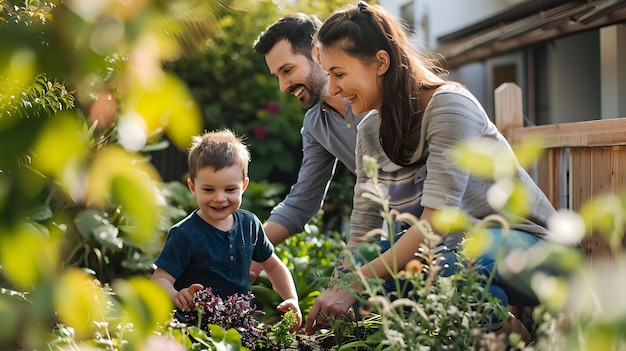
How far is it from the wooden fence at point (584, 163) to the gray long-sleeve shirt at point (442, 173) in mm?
341

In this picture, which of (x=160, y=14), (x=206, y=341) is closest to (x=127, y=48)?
(x=160, y=14)

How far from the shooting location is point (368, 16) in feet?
9.18

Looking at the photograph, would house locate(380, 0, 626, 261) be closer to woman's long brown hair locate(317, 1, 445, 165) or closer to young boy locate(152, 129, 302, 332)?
woman's long brown hair locate(317, 1, 445, 165)

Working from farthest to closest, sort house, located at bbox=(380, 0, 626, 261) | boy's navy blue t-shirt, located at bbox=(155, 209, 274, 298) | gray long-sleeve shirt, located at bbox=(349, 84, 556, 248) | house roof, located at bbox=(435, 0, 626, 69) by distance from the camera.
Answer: house roof, located at bbox=(435, 0, 626, 69) < house, located at bbox=(380, 0, 626, 261) < boy's navy blue t-shirt, located at bbox=(155, 209, 274, 298) < gray long-sleeve shirt, located at bbox=(349, 84, 556, 248)

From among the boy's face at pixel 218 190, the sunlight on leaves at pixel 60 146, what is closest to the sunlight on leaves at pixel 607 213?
the sunlight on leaves at pixel 60 146

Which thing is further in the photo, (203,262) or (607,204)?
(203,262)

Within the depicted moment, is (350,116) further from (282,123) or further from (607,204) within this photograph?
(282,123)

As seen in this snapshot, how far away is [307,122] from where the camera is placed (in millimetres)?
3867

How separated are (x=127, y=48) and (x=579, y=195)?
3015 millimetres

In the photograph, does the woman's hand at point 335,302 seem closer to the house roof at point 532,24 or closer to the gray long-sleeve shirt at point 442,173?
the gray long-sleeve shirt at point 442,173

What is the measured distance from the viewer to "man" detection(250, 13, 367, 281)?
12.1 ft

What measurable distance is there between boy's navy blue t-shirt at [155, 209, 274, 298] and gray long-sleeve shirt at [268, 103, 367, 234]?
2.29 feet

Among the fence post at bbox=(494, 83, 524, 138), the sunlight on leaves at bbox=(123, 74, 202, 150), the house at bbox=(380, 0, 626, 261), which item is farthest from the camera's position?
the fence post at bbox=(494, 83, 524, 138)

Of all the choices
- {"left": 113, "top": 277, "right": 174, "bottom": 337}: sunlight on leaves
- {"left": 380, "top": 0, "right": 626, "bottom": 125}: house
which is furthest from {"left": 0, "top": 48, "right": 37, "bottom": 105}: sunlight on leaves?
{"left": 380, "top": 0, "right": 626, "bottom": 125}: house
